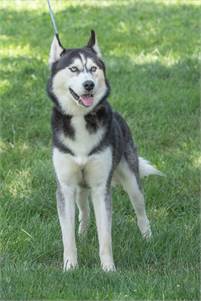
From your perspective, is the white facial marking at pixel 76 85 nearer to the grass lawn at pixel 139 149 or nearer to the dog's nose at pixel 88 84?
the dog's nose at pixel 88 84

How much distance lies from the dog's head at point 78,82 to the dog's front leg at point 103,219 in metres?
0.62

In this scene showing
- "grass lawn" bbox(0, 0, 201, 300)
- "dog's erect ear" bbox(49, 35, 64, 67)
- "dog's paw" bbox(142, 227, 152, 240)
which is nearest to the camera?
"grass lawn" bbox(0, 0, 201, 300)

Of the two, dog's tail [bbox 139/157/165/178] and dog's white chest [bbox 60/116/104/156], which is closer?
dog's white chest [bbox 60/116/104/156]

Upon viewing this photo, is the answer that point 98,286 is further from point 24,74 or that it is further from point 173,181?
point 24,74

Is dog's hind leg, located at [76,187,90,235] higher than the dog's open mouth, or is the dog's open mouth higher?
the dog's open mouth

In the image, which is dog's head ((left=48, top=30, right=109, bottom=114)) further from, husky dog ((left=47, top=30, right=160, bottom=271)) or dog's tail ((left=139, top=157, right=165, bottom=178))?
dog's tail ((left=139, top=157, right=165, bottom=178))

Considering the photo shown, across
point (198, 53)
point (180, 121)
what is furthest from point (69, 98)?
point (198, 53)

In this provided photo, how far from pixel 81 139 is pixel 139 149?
2.50m

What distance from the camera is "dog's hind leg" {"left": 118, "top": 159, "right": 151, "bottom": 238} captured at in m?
5.93

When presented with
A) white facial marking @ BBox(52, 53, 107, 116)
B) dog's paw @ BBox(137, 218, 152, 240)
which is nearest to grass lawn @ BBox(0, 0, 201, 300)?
dog's paw @ BBox(137, 218, 152, 240)

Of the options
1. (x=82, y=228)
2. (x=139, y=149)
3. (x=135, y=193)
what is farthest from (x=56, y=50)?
(x=139, y=149)

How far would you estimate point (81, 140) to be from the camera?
5301mm

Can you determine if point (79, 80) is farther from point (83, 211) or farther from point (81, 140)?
point (83, 211)

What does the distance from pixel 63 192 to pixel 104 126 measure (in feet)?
1.90
